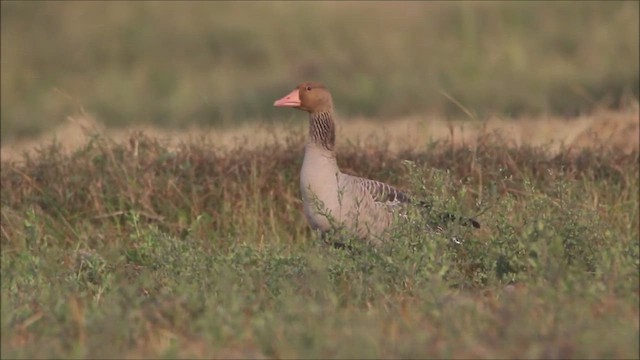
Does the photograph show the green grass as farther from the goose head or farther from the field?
the goose head

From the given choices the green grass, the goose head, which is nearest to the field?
the green grass

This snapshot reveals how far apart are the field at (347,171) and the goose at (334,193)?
0.24 m

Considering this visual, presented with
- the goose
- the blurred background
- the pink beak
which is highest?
the pink beak

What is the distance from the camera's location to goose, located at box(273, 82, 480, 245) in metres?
8.23

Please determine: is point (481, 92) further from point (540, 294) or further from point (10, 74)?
point (540, 294)

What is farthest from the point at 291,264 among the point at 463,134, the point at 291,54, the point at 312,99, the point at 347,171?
the point at 291,54

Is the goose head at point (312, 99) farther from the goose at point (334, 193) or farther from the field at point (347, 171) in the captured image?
the field at point (347, 171)

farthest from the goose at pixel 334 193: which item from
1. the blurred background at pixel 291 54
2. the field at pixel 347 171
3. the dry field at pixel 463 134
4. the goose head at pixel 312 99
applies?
the blurred background at pixel 291 54

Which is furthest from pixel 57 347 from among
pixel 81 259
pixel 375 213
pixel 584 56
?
pixel 584 56

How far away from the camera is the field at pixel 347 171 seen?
5.73 metres

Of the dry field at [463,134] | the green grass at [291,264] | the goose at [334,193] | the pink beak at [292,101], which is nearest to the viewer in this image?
the green grass at [291,264]

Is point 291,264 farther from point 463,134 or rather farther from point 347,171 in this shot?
point 463,134

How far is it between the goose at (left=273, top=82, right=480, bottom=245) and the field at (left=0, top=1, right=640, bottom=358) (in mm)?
239

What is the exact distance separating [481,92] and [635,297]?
14539 millimetres
